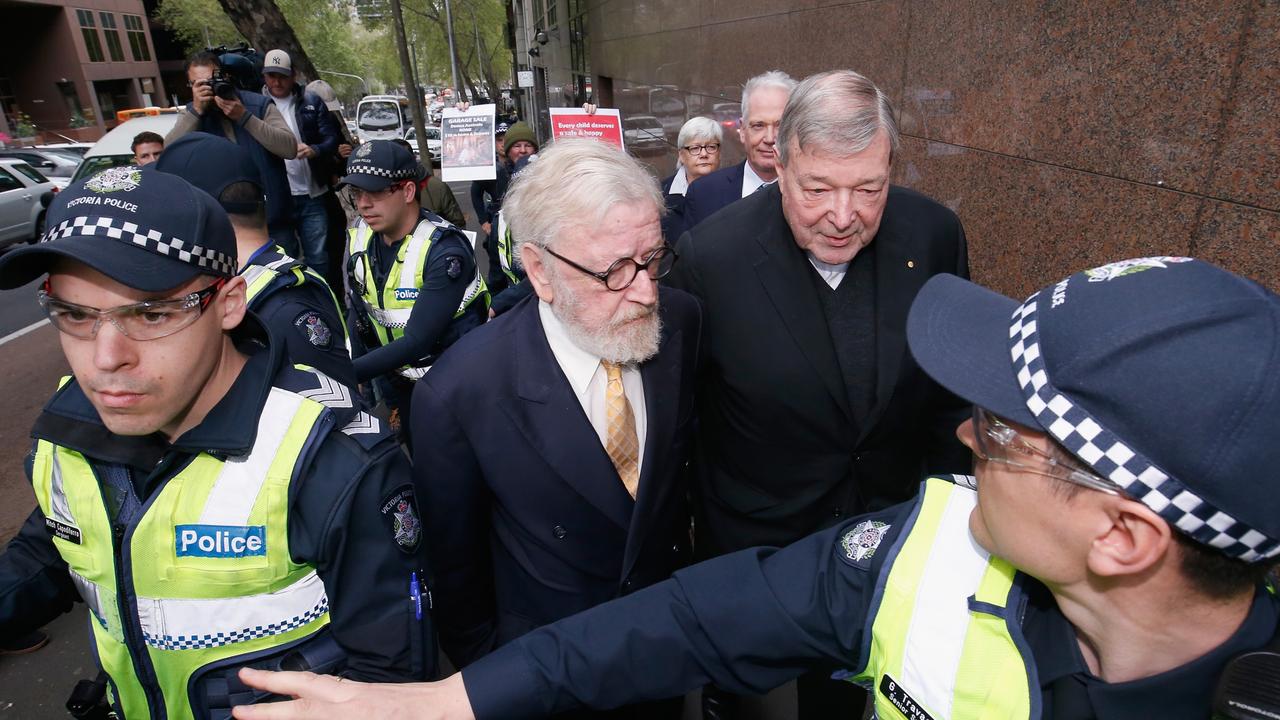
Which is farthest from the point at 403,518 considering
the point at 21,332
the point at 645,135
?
the point at 645,135

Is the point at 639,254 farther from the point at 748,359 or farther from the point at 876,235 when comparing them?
the point at 876,235

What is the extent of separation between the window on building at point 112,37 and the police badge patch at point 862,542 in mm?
51972

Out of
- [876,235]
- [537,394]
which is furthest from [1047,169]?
[537,394]

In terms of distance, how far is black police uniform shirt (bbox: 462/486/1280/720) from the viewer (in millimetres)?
1371

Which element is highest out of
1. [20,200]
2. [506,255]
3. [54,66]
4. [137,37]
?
[137,37]

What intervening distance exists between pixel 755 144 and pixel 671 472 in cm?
241

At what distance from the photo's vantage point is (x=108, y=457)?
1.54 metres

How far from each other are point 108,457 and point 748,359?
1.68 m

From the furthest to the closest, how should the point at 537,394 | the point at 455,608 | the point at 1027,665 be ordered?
the point at 455,608 → the point at 537,394 → the point at 1027,665

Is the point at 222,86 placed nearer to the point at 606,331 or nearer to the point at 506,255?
the point at 506,255

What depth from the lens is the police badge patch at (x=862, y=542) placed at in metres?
1.39

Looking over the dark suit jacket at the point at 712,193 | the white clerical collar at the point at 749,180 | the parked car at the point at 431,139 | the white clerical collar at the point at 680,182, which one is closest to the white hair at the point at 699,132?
the white clerical collar at the point at 680,182

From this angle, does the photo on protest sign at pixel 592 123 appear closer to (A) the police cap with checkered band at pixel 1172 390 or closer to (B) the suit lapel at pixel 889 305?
(B) the suit lapel at pixel 889 305

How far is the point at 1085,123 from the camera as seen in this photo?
2779 millimetres
